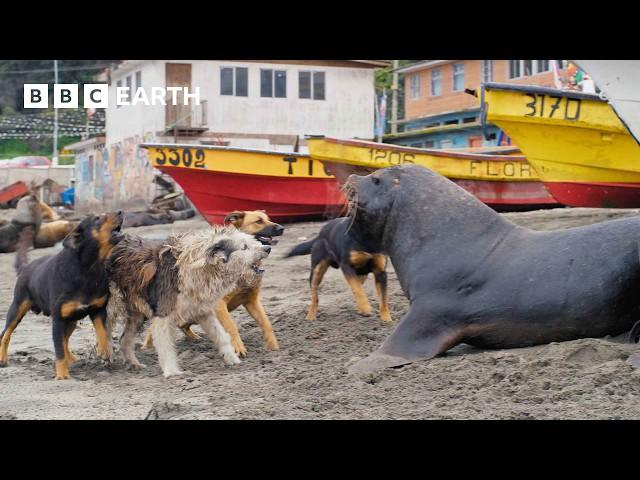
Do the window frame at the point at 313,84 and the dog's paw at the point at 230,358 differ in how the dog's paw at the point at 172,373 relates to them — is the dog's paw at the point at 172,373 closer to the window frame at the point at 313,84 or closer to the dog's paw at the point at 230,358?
the dog's paw at the point at 230,358

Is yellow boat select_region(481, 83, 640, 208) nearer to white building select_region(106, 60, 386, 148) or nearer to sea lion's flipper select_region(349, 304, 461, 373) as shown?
sea lion's flipper select_region(349, 304, 461, 373)

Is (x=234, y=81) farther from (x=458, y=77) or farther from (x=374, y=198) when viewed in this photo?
(x=374, y=198)

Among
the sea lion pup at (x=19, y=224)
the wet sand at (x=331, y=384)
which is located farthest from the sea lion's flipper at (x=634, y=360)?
the sea lion pup at (x=19, y=224)

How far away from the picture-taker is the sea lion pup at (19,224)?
18.6m

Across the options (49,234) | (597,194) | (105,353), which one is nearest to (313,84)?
(49,234)

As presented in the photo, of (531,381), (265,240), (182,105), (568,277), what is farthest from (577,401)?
(182,105)

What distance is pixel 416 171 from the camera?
6770mm

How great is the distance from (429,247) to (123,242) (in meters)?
2.63

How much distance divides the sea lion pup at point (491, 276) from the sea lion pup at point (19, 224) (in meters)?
13.6

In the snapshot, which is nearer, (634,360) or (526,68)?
(634,360)

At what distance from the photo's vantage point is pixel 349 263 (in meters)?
8.70

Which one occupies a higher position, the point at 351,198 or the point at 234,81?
the point at 234,81

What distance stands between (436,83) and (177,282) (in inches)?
1424
